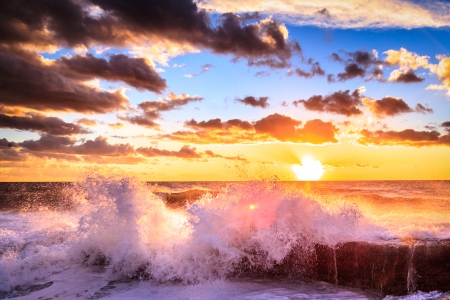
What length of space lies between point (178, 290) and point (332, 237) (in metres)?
3.83

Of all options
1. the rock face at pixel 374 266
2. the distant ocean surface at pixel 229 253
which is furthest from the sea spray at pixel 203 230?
the rock face at pixel 374 266

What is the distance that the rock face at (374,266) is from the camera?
6.18 metres

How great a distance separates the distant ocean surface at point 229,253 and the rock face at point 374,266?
20 millimetres

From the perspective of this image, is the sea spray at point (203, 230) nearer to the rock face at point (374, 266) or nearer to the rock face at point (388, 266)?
the rock face at point (374, 266)

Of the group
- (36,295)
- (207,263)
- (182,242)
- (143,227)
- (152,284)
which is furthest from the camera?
(143,227)

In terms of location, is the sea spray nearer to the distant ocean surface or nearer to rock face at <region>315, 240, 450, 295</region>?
the distant ocean surface

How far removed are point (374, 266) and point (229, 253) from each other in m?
3.19

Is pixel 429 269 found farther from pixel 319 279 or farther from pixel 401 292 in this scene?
pixel 319 279

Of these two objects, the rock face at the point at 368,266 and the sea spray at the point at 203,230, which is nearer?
the rock face at the point at 368,266

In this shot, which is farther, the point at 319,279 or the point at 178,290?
the point at 319,279

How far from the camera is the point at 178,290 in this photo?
19.9 ft

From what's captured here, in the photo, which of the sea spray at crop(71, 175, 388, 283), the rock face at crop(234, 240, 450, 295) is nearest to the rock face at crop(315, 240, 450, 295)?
the rock face at crop(234, 240, 450, 295)

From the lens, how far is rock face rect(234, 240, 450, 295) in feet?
20.3

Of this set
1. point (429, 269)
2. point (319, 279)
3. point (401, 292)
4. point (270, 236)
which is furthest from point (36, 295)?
point (429, 269)
